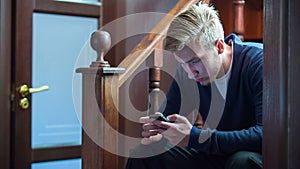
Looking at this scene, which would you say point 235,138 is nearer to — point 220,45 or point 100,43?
point 220,45

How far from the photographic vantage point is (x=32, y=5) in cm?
214

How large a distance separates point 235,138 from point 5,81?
1.24 m

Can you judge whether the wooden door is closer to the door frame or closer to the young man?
the door frame

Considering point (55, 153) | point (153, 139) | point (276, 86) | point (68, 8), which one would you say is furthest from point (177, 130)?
point (68, 8)

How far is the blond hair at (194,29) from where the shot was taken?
1.58m

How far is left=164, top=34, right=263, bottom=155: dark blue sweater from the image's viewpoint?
1437mm

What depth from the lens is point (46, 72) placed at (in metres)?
2.27

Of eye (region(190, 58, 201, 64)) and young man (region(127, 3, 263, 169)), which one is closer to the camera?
young man (region(127, 3, 263, 169))

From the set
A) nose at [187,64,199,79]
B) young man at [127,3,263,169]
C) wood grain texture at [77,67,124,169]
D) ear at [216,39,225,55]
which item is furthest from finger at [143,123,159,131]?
ear at [216,39,225,55]

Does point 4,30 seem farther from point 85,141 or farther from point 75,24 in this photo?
point 85,141

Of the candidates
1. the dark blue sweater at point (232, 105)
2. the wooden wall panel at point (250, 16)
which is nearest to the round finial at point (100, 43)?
the dark blue sweater at point (232, 105)

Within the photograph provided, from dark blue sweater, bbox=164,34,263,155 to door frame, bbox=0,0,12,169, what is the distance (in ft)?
2.74

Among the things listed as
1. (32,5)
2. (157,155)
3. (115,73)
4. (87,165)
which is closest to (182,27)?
(115,73)

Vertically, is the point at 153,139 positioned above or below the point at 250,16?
below
